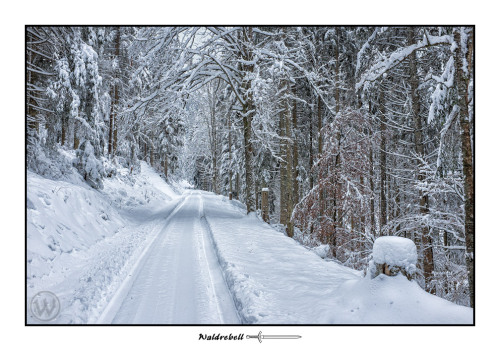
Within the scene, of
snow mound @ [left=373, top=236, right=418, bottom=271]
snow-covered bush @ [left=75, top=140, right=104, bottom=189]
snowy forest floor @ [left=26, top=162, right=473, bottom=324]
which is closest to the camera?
snowy forest floor @ [left=26, top=162, right=473, bottom=324]

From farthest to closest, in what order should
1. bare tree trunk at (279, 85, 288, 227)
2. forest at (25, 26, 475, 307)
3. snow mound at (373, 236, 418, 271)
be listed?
bare tree trunk at (279, 85, 288, 227), forest at (25, 26, 475, 307), snow mound at (373, 236, 418, 271)

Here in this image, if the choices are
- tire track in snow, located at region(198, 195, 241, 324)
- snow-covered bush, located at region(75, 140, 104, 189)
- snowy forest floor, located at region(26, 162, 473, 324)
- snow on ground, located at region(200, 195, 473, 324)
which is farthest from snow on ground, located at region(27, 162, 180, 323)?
snow on ground, located at region(200, 195, 473, 324)

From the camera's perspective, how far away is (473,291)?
3.62m

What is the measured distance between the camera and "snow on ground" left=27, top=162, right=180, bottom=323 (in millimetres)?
4316

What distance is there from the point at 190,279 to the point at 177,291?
0.62m

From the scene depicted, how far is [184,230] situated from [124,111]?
18.0 feet

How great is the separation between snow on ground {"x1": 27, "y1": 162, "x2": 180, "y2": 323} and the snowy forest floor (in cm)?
2

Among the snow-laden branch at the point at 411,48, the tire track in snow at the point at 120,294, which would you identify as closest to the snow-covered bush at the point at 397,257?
the snow-laden branch at the point at 411,48

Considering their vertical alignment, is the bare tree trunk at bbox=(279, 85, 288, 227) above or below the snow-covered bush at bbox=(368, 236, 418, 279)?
above

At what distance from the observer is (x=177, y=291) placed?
4.60 meters
